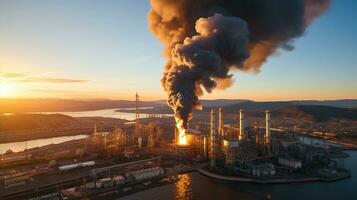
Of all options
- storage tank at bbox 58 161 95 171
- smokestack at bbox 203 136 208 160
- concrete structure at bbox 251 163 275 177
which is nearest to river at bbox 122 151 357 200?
concrete structure at bbox 251 163 275 177

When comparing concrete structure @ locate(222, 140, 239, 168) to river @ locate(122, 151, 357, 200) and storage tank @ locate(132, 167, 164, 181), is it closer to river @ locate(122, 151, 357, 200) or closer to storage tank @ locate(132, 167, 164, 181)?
river @ locate(122, 151, 357, 200)

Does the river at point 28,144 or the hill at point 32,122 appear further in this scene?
the hill at point 32,122

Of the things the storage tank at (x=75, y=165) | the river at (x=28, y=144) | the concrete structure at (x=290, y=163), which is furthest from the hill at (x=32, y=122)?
the concrete structure at (x=290, y=163)

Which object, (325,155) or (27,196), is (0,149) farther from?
(325,155)

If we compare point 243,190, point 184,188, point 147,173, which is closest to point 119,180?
point 147,173

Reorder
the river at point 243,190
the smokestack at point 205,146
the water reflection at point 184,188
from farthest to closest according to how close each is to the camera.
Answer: the smokestack at point 205,146 → the river at point 243,190 → the water reflection at point 184,188

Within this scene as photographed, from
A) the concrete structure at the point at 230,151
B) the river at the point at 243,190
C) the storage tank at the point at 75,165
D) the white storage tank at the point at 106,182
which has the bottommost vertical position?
the river at the point at 243,190

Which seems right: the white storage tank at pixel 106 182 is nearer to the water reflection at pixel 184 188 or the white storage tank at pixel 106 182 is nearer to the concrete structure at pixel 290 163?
the water reflection at pixel 184 188

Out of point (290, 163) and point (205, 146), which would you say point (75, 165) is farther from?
point (290, 163)
